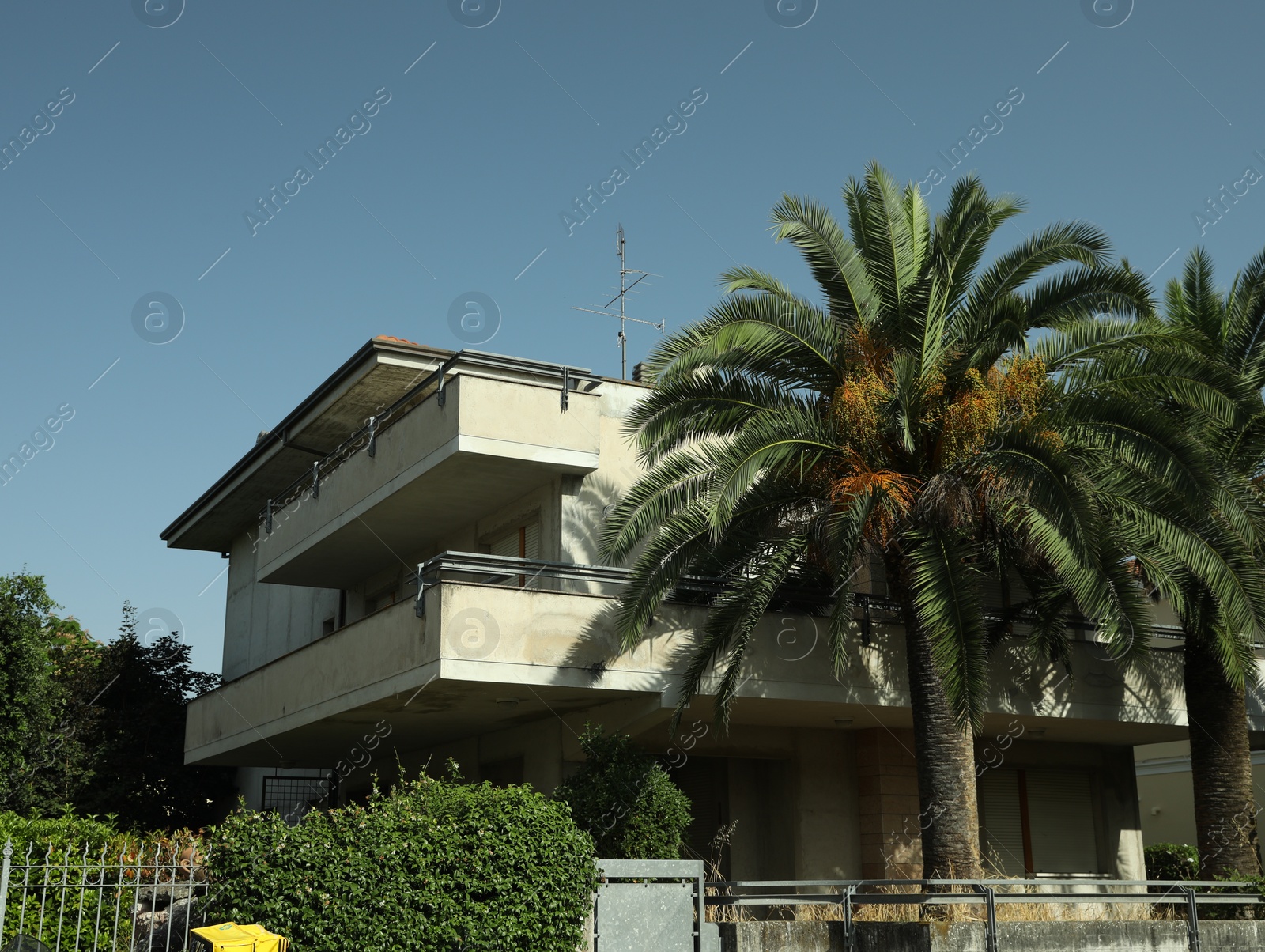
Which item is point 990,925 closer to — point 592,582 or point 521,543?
point 592,582

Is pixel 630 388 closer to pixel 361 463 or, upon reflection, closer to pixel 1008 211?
pixel 361 463

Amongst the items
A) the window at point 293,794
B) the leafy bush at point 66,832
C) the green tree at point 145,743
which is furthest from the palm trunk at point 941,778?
the green tree at point 145,743

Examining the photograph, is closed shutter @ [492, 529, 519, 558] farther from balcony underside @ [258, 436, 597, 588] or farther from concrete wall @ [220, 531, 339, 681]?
concrete wall @ [220, 531, 339, 681]

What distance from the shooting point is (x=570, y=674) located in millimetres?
15992

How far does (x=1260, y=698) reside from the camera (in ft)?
71.4

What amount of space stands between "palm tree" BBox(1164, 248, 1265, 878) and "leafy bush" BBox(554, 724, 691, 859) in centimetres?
723

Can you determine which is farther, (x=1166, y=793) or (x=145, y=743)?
(x=1166, y=793)

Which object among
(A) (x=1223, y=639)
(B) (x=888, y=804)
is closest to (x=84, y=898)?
(B) (x=888, y=804)

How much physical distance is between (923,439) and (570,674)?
514cm

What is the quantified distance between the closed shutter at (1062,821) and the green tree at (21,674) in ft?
57.1

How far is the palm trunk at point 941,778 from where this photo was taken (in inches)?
575

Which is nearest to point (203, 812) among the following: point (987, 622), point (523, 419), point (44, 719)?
point (44, 719)

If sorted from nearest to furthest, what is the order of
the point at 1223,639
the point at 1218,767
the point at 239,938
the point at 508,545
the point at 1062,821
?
the point at 239,938, the point at 1223,639, the point at 1218,767, the point at 508,545, the point at 1062,821

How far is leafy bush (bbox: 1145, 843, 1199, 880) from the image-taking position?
86.8 ft
